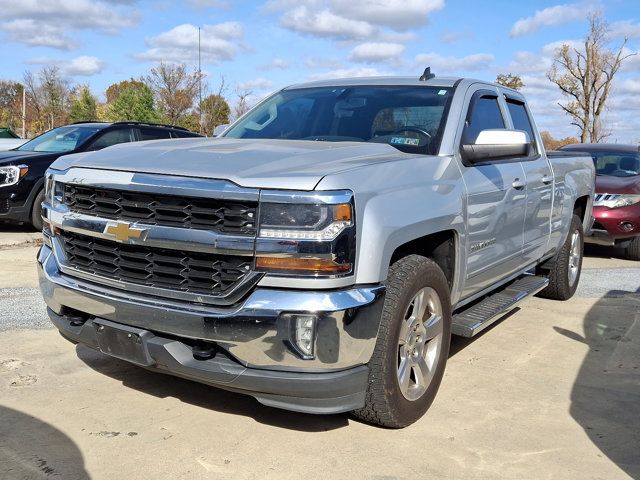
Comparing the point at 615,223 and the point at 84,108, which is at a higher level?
the point at 84,108

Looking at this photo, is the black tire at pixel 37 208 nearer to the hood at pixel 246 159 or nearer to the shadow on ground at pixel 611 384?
the hood at pixel 246 159

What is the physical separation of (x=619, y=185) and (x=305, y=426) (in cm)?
740

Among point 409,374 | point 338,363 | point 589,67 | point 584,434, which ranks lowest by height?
point 584,434

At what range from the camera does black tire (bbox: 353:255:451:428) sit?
3051 mm

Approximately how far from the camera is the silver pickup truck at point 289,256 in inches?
109

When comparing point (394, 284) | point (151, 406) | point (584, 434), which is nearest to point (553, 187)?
point (584, 434)

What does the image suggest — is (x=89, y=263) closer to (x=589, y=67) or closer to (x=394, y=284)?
(x=394, y=284)

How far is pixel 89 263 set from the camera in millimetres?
3305

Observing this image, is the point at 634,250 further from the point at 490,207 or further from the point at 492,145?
the point at 492,145

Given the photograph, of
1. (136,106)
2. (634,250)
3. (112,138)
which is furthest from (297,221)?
(136,106)

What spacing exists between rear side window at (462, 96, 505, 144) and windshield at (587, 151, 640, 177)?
5.77 meters

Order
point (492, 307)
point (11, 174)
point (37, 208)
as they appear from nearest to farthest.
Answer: point (492, 307), point (11, 174), point (37, 208)

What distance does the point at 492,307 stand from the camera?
447 centimetres

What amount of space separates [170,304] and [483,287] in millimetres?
2354
